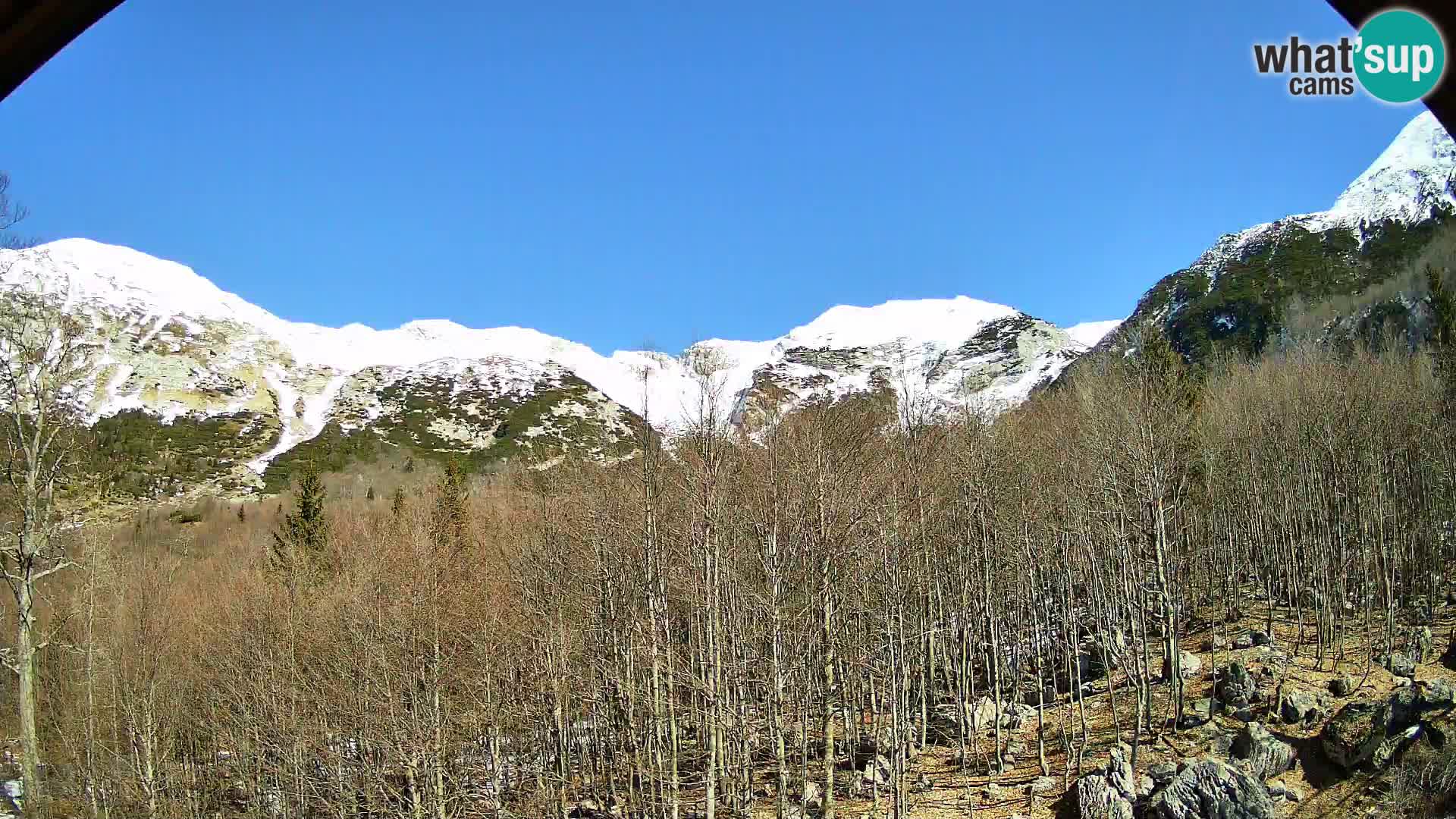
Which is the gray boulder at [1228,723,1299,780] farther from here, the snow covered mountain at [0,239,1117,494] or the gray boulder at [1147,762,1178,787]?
the snow covered mountain at [0,239,1117,494]

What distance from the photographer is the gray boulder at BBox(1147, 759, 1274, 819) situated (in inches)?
610

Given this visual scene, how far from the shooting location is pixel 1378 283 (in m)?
86.3

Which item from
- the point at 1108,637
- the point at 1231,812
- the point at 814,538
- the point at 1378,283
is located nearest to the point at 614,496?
the point at 814,538

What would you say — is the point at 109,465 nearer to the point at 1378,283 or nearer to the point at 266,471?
the point at 266,471

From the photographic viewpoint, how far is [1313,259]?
362ft

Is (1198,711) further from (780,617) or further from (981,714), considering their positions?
(780,617)

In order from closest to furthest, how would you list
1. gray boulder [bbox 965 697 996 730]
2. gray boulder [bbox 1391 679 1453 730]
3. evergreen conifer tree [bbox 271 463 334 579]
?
1. gray boulder [bbox 1391 679 1453 730]
2. gray boulder [bbox 965 697 996 730]
3. evergreen conifer tree [bbox 271 463 334 579]

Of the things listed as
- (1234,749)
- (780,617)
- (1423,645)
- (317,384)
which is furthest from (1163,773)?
(317,384)

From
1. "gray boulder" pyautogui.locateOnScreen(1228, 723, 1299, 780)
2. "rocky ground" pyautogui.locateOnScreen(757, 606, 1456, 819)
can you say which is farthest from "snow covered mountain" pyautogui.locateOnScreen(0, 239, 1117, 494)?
"gray boulder" pyautogui.locateOnScreen(1228, 723, 1299, 780)

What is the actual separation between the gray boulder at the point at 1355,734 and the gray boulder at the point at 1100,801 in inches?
179

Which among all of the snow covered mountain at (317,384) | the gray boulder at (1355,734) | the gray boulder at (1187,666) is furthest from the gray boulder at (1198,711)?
the snow covered mountain at (317,384)

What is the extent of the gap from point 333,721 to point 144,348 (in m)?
145

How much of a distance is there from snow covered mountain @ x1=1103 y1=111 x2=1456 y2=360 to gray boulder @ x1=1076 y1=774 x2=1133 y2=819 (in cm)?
7825

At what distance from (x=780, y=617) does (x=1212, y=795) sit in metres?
8.69
